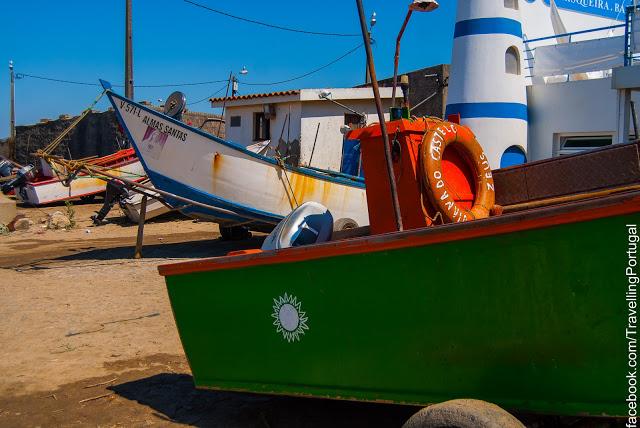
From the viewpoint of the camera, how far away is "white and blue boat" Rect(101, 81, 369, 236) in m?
10.9

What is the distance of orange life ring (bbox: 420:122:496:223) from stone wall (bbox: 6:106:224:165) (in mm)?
18229

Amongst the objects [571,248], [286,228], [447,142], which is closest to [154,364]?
[286,228]

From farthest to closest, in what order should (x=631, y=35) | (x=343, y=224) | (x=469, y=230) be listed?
1. (x=343, y=224)
2. (x=631, y=35)
3. (x=469, y=230)

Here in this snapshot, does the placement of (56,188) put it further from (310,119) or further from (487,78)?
(487,78)

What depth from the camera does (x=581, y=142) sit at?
33.7 feet

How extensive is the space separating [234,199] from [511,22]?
5.34 metres

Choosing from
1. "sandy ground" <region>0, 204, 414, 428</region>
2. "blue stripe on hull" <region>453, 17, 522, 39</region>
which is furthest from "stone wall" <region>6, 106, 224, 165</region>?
"blue stripe on hull" <region>453, 17, 522, 39</region>

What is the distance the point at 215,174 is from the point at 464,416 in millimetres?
8794

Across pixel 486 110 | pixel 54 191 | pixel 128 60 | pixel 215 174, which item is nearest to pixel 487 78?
Answer: pixel 486 110

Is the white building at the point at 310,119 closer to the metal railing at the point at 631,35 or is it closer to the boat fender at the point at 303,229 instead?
the metal railing at the point at 631,35

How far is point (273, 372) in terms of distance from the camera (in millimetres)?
3689

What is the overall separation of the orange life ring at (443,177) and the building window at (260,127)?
12971 millimetres

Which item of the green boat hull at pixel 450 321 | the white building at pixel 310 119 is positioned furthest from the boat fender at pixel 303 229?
the white building at pixel 310 119

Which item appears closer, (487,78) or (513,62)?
(487,78)
